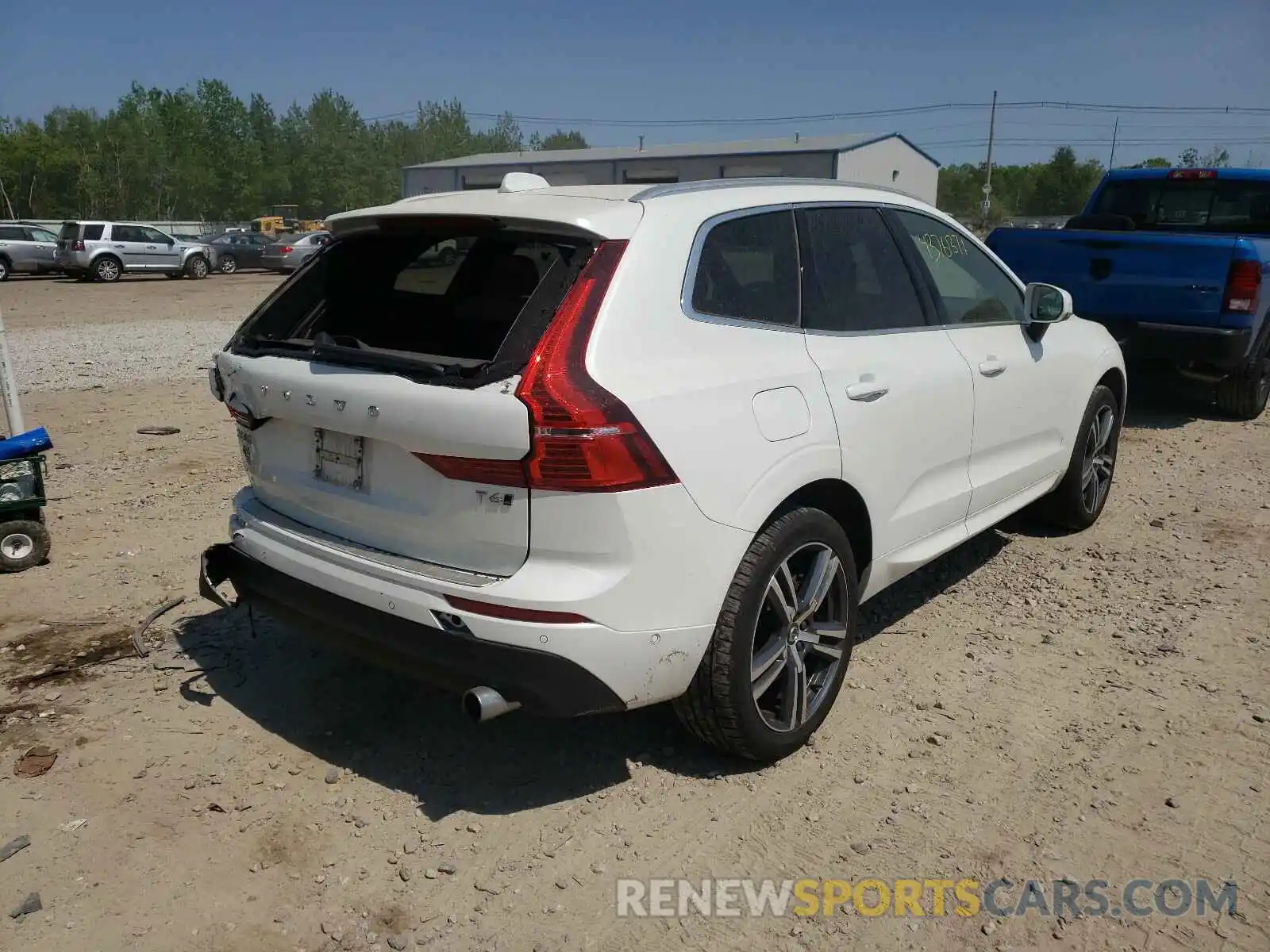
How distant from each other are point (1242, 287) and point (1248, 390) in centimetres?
138

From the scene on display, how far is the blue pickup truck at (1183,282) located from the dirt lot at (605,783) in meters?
3.29

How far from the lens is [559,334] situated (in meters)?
2.71

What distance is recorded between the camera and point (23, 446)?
4.92m

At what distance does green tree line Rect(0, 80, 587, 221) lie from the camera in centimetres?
6675

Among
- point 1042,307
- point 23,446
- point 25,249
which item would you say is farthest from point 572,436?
point 25,249

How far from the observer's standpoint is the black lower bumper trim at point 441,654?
269cm

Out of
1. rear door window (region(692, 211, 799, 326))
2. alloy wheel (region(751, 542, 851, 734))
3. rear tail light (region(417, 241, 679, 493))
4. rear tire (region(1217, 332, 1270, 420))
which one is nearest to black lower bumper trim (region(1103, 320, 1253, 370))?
rear tire (region(1217, 332, 1270, 420))

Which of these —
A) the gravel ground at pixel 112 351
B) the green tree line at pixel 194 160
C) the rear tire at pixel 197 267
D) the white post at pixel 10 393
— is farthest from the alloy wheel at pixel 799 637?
the green tree line at pixel 194 160

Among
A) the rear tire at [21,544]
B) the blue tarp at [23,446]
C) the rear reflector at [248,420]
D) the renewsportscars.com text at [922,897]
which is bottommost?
the renewsportscars.com text at [922,897]

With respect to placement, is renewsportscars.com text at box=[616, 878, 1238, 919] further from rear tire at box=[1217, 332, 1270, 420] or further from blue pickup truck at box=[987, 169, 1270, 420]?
rear tire at box=[1217, 332, 1270, 420]

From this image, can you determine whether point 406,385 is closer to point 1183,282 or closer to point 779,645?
point 779,645

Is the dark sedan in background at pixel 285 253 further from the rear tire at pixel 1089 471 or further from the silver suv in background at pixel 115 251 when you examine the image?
the rear tire at pixel 1089 471

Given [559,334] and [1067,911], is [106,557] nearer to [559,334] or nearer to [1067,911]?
[559,334]

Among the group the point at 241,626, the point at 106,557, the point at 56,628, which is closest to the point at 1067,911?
the point at 241,626
